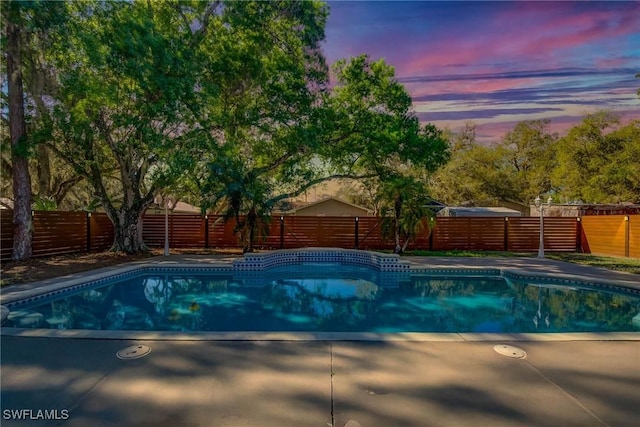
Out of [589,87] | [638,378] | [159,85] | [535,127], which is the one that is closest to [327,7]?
[159,85]

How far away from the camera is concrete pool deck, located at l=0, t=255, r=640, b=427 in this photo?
8.49 feet

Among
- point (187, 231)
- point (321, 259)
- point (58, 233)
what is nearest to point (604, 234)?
point (321, 259)

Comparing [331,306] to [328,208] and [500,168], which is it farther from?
[500,168]

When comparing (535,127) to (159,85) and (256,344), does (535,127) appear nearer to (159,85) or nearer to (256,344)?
(159,85)

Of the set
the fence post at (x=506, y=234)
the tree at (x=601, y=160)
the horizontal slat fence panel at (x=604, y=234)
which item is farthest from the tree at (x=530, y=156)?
the fence post at (x=506, y=234)

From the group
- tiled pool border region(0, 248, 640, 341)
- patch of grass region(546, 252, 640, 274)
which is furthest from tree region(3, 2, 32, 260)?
patch of grass region(546, 252, 640, 274)

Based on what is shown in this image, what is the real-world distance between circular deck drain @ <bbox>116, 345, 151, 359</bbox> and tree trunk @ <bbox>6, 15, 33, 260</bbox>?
877 cm

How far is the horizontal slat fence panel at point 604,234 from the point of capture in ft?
41.5

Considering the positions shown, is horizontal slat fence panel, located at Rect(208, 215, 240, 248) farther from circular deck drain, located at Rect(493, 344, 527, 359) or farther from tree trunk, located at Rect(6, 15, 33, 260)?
circular deck drain, located at Rect(493, 344, 527, 359)

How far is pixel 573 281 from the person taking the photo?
8.59 meters

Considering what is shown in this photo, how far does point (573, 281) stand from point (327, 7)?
1147 centimetres

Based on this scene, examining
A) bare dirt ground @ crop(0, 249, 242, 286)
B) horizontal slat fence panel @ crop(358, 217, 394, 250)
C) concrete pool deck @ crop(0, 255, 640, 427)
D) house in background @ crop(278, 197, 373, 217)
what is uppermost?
house in background @ crop(278, 197, 373, 217)

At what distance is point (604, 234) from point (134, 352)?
15969 mm

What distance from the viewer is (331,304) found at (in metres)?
7.34
